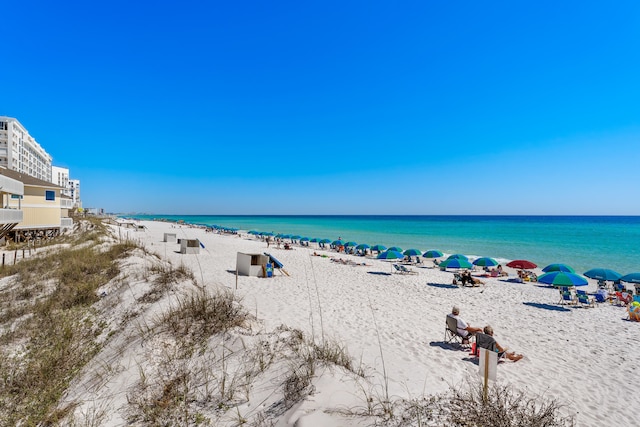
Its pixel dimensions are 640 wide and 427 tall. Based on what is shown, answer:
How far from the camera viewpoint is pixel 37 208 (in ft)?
81.4

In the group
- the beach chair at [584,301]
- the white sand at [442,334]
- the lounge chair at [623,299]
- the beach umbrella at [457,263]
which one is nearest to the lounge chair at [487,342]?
the white sand at [442,334]

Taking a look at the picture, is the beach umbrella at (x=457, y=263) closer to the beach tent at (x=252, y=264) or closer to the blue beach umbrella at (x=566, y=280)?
the blue beach umbrella at (x=566, y=280)

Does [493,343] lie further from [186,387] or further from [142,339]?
[142,339]

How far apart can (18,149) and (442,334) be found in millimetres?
93444

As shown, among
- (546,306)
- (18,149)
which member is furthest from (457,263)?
(18,149)

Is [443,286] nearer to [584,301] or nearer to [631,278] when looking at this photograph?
[584,301]

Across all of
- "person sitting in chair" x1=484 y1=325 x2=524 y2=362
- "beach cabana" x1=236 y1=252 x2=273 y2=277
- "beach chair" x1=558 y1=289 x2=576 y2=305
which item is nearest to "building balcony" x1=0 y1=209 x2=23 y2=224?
"beach cabana" x1=236 y1=252 x2=273 y2=277

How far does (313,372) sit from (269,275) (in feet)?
36.7

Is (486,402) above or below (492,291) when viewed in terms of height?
above

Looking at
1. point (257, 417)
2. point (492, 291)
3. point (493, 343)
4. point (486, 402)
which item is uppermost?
point (486, 402)

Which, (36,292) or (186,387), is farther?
(36,292)

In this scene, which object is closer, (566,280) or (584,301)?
(566,280)

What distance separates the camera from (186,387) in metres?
3.92

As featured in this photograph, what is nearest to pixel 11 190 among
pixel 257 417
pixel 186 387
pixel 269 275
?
pixel 269 275
